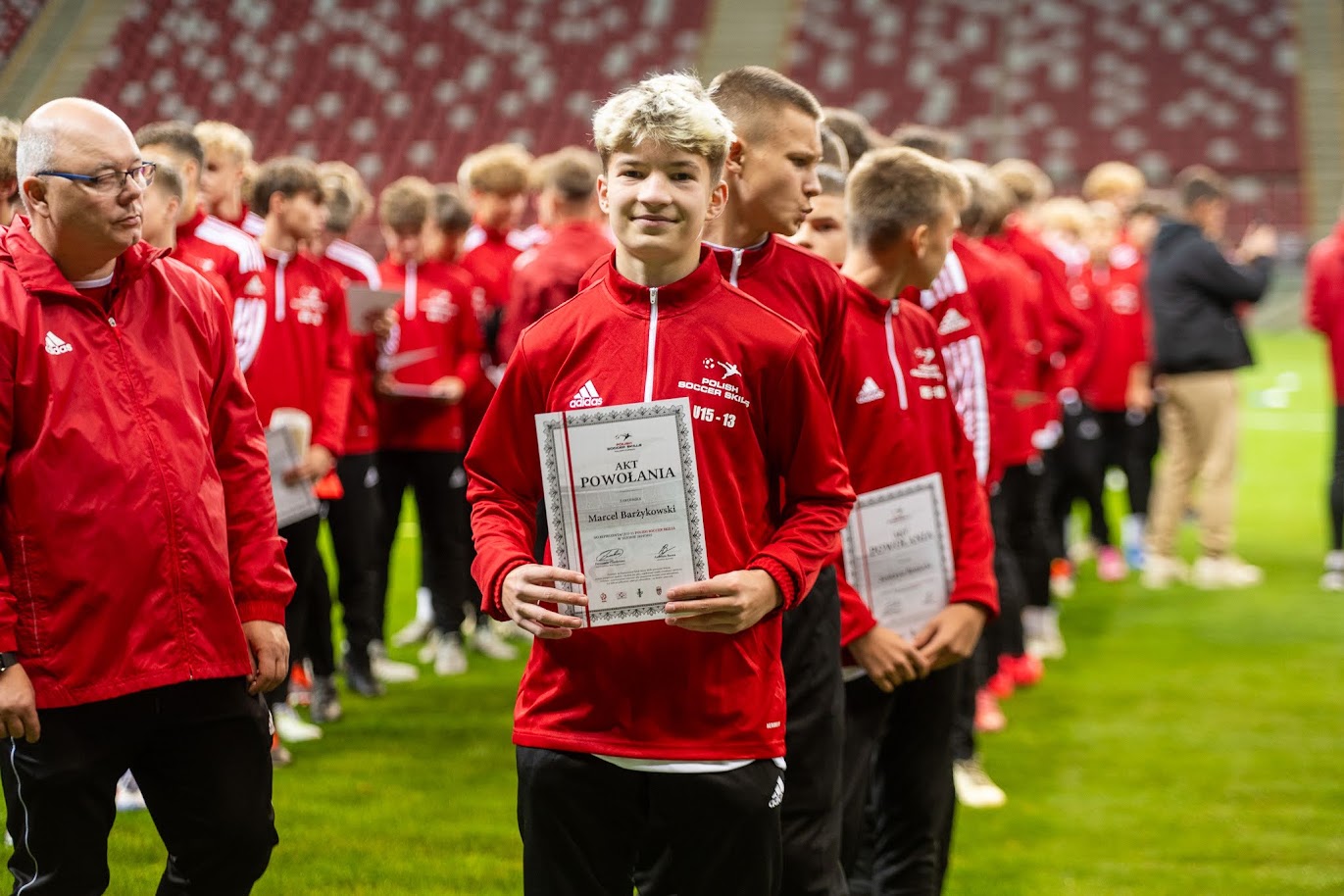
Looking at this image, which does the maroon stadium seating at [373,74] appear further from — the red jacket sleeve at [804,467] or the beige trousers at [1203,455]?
the beige trousers at [1203,455]

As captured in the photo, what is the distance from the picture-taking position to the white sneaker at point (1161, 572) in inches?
363

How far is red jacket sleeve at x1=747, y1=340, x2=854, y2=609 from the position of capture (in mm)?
2533

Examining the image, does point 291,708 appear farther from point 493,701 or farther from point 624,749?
point 624,749

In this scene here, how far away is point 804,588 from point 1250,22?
31714 millimetres

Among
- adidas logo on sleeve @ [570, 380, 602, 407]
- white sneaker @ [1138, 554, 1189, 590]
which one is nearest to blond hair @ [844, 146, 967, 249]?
adidas logo on sleeve @ [570, 380, 602, 407]

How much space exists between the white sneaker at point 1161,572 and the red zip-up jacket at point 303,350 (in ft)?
18.1

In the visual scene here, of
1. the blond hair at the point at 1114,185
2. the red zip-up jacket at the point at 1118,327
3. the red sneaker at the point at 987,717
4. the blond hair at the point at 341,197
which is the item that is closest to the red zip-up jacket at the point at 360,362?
the blond hair at the point at 341,197

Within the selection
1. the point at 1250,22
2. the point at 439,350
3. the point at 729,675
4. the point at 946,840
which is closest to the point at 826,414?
the point at 729,675

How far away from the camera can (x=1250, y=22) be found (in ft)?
102

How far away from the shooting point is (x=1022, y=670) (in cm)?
686

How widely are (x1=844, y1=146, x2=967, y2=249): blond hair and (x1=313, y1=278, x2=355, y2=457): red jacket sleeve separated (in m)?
2.40

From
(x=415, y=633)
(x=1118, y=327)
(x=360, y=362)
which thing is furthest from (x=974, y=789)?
(x=1118, y=327)

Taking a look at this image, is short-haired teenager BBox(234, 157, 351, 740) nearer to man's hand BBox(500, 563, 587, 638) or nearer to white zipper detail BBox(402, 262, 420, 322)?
white zipper detail BBox(402, 262, 420, 322)

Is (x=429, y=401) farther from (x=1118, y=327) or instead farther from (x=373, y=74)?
(x=1118, y=327)
